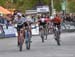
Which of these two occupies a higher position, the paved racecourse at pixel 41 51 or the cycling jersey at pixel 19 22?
the cycling jersey at pixel 19 22

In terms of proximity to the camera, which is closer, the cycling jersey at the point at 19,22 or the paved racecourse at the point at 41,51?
the paved racecourse at the point at 41,51

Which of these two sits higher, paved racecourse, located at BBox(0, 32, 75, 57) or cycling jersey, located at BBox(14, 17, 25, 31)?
cycling jersey, located at BBox(14, 17, 25, 31)

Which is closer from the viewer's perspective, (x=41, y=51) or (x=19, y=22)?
(x=41, y=51)

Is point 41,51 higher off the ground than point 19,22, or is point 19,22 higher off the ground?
point 19,22

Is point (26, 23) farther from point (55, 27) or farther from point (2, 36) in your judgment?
point (2, 36)

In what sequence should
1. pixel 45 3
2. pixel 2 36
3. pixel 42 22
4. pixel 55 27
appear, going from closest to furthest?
pixel 55 27, pixel 42 22, pixel 2 36, pixel 45 3

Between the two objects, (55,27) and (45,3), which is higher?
(55,27)

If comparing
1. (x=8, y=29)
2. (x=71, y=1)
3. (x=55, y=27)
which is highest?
(x=55, y=27)

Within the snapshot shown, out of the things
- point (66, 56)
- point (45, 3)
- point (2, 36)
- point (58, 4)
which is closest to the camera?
point (66, 56)

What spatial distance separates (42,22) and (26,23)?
6.94 m

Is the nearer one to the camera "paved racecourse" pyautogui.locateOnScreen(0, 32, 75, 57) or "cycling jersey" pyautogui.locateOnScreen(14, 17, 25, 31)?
"paved racecourse" pyautogui.locateOnScreen(0, 32, 75, 57)

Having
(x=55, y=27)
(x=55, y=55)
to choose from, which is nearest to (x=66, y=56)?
(x=55, y=55)

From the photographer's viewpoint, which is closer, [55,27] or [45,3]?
[55,27]

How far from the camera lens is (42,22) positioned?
87.6 feet
